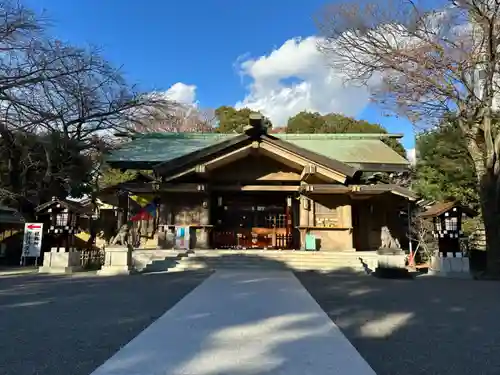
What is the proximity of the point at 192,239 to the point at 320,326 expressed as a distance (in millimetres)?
10844

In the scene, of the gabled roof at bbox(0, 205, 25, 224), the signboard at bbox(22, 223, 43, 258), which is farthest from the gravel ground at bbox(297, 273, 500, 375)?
the gabled roof at bbox(0, 205, 25, 224)

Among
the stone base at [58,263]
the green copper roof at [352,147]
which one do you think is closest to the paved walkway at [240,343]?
the stone base at [58,263]

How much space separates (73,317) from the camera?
596 cm

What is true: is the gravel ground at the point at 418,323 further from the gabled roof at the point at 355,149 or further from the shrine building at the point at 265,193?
the gabled roof at the point at 355,149

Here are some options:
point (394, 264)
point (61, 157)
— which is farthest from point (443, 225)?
point (61, 157)

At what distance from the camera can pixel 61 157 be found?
1916 centimetres

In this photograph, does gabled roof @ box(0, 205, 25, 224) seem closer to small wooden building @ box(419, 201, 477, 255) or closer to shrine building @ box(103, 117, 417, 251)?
shrine building @ box(103, 117, 417, 251)

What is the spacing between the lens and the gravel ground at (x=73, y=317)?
3979mm

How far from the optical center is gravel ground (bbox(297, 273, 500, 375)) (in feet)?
13.3

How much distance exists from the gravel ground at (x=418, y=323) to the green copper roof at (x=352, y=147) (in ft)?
25.5

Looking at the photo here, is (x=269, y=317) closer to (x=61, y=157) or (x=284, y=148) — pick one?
(x=284, y=148)

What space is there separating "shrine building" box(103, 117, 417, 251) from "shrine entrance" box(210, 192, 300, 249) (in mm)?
43

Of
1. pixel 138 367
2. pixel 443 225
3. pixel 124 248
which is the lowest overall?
pixel 138 367

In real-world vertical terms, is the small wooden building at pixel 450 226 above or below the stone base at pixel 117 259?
above
